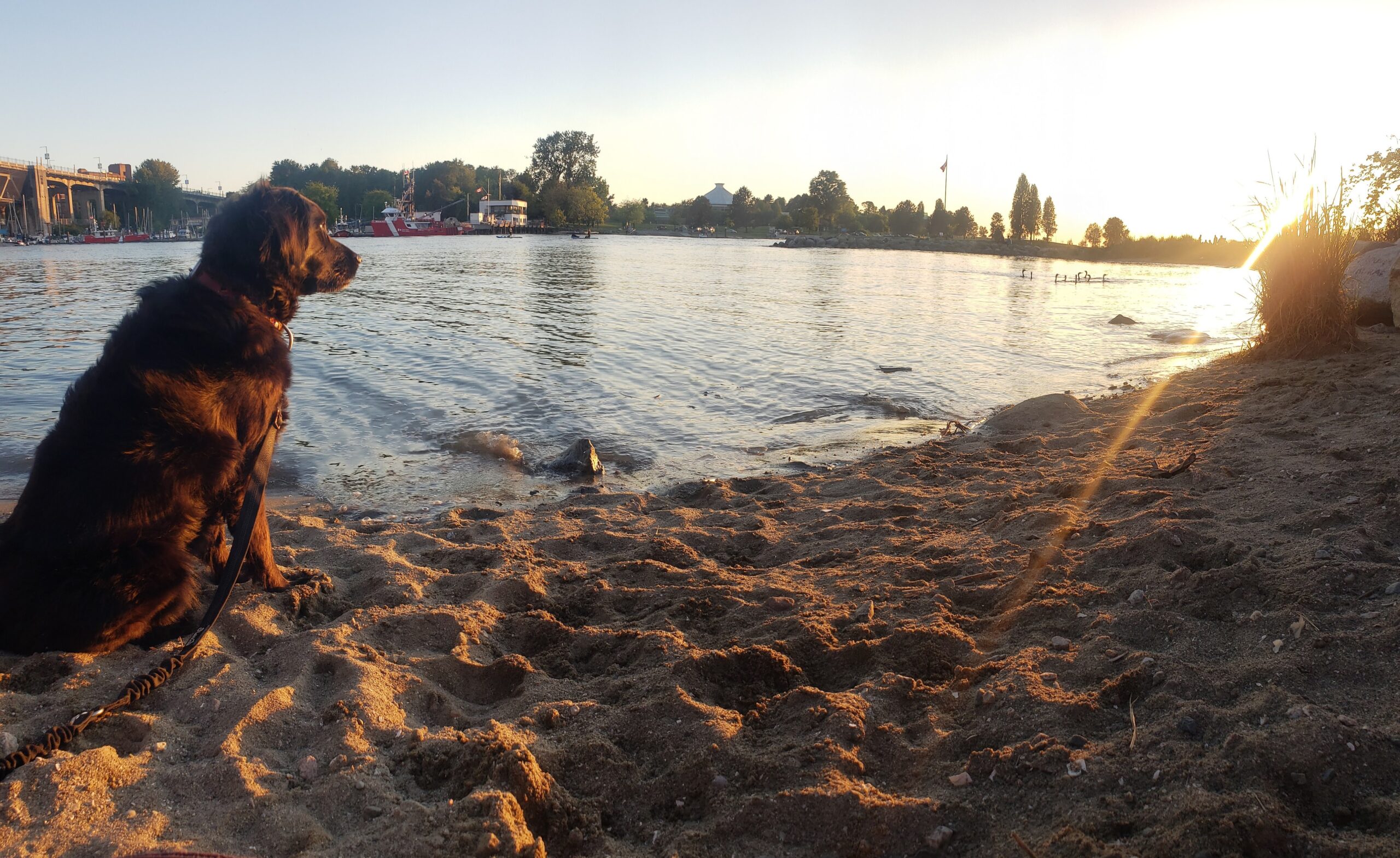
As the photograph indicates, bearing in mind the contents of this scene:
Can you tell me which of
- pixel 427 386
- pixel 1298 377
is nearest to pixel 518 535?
pixel 427 386

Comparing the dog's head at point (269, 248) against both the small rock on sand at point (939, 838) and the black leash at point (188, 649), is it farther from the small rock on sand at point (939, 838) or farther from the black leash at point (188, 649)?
the small rock on sand at point (939, 838)

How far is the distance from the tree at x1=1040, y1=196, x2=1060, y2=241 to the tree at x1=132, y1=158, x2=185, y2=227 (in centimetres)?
13828

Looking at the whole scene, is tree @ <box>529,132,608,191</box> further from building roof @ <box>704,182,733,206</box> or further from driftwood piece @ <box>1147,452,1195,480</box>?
driftwood piece @ <box>1147,452,1195,480</box>

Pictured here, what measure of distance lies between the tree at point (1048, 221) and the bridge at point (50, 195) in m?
114

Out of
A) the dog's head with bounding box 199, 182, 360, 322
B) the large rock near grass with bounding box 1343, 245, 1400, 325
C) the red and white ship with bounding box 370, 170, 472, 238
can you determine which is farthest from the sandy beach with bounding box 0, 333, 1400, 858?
the red and white ship with bounding box 370, 170, 472, 238

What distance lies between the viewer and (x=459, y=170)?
6063 inches

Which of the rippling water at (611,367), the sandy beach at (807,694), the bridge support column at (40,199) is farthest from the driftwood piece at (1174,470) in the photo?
the bridge support column at (40,199)

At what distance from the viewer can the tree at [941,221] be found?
121 meters

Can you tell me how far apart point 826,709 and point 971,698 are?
51 cm

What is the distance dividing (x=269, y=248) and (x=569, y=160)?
14802 centimetres

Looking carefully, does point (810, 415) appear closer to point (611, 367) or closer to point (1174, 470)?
point (611, 367)

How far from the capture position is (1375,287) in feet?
29.3

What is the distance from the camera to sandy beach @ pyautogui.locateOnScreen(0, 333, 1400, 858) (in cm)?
191

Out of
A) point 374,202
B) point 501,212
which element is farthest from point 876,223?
point 374,202
